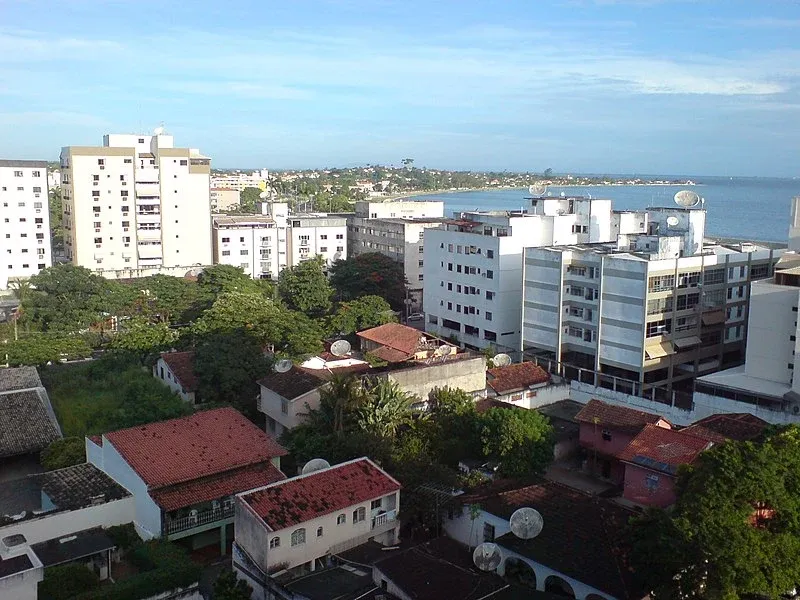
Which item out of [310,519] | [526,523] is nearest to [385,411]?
[310,519]

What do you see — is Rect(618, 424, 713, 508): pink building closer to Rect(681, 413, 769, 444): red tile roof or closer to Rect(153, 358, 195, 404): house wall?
Rect(681, 413, 769, 444): red tile roof

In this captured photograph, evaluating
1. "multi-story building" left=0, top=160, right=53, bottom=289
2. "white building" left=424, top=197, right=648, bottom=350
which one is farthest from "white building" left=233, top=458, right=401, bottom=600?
"multi-story building" left=0, top=160, right=53, bottom=289

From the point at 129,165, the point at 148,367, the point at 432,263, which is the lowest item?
the point at 148,367

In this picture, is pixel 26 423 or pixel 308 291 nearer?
pixel 26 423

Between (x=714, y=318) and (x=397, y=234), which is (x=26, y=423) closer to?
(x=714, y=318)

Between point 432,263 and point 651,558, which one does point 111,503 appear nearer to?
point 651,558

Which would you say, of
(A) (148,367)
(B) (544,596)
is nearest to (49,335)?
(A) (148,367)
